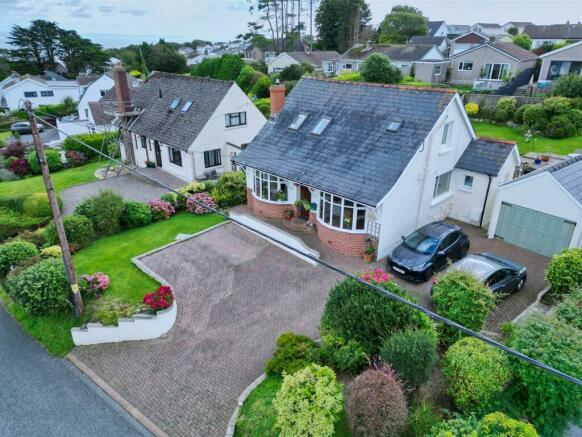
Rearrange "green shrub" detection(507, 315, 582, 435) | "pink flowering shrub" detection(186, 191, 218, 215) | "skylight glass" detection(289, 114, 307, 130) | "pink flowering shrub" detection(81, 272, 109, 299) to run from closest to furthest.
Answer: "green shrub" detection(507, 315, 582, 435)
"pink flowering shrub" detection(81, 272, 109, 299)
"skylight glass" detection(289, 114, 307, 130)
"pink flowering shrub" detection(186, 191, 218, 215)

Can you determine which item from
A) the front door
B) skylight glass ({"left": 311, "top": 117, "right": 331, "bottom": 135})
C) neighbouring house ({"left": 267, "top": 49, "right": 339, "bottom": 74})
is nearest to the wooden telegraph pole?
skylight glass ({"left": 311, "top": 117, "right": 331, "bottom": 135})

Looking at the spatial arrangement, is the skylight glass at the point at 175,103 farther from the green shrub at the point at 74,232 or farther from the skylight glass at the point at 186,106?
the green shrub at the point at 74,232

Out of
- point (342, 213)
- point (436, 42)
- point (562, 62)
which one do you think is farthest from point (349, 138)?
point (436, 42)

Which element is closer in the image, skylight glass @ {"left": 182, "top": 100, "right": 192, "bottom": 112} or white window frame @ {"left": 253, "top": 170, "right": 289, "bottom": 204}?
white window frame @ {"left": 253, "top": 170, "right": 289, "bottom": 204}

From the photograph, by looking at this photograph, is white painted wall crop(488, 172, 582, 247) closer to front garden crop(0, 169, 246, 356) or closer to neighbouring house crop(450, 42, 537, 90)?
front garden crop(0, 169, 246, 356)

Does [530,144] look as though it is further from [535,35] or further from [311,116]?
[535,35]

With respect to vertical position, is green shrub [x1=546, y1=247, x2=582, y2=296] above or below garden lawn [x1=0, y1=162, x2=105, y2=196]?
above

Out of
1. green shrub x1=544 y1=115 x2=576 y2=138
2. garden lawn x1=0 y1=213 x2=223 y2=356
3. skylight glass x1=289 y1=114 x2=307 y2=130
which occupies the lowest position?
garden lawn x1=0 y1=213 x2=223 y2=356

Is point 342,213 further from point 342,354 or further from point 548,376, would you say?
point 548,376

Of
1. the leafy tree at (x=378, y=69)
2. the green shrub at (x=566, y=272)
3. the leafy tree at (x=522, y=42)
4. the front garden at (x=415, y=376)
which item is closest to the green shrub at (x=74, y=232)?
the front garden at (x=415, y=376)
